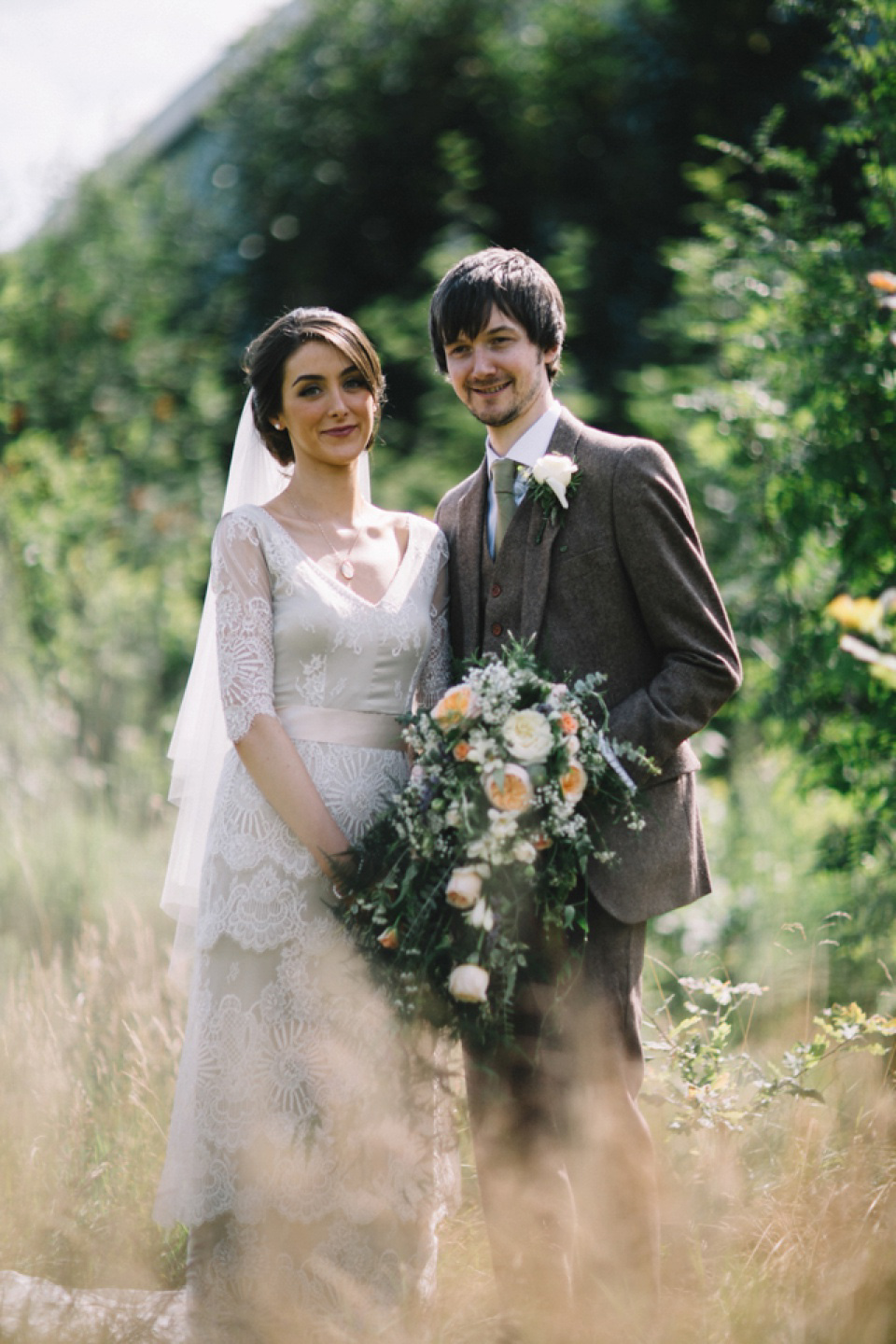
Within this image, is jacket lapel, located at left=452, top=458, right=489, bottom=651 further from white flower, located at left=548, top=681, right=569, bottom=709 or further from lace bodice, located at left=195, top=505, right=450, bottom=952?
white flower, located at left=548, top=681, right=569, bottom=709

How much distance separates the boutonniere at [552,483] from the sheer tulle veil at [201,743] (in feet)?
2.40

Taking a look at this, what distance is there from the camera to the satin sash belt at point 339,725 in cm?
278

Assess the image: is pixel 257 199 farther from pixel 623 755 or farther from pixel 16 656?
pixel 623 755

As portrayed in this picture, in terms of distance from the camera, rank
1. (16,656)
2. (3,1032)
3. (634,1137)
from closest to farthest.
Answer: (634,1137) → (3,1032) → (16,656)

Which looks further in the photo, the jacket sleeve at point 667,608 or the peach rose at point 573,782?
the jacket sleeve at point 667,608

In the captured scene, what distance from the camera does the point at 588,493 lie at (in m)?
2.62

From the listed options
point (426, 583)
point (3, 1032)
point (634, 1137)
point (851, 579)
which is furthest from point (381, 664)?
point (851, 579)

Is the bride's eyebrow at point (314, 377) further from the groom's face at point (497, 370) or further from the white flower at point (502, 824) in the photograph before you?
the white flower at point (502, 824)

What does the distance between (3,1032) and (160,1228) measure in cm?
74

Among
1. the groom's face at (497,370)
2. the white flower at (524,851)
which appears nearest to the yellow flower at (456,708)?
the white flower at (524,851)

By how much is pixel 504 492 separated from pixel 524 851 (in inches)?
38.0

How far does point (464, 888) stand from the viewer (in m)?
2.22

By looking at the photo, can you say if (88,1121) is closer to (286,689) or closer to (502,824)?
(286,689)

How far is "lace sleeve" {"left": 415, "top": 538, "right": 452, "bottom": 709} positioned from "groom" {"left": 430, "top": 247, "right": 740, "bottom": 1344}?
0.23 m
